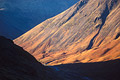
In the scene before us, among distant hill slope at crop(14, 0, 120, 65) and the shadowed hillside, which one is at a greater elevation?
distant hill slope at crop(14, 0, 120, 65)

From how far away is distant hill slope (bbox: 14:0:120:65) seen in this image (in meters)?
93.9

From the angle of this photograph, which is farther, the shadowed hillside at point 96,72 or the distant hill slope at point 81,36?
the distant hill slope at point 81,36

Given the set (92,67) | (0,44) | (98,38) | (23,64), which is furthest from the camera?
(98,38)

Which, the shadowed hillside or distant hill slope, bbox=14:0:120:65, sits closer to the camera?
the shadowed hillside

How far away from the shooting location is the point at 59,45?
124312 mm

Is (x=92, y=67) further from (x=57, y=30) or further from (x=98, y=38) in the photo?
(x=57, y=30)

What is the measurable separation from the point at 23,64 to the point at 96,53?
55078mm

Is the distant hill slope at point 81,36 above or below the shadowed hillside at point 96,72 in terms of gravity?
above

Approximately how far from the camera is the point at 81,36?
120125mm

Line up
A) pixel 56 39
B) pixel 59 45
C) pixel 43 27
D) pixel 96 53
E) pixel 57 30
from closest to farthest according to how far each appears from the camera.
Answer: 1. pixel 96 53
2. pixel 59 45
3. pixel 56 39
4. pixel 57 30
5. pixel 43 27

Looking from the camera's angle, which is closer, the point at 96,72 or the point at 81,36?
the point at 96,72

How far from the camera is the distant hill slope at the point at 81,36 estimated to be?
9394 centimetres

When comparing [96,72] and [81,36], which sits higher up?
[81,36]

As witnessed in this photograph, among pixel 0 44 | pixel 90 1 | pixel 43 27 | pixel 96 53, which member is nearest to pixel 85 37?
pixel 96 53
